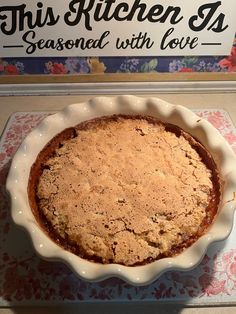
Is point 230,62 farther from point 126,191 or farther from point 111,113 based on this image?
point 126,191

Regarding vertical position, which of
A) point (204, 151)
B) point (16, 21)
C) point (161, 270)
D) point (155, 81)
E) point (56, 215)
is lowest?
point (161, 270)

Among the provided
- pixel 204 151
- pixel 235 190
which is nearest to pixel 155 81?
pixel 204 151

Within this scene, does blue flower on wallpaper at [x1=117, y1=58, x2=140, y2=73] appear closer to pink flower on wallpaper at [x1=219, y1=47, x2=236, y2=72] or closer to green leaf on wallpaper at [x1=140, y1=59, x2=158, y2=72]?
green leaf on wallpaper at [x1=140, y1=59, x2=158, y2=72]

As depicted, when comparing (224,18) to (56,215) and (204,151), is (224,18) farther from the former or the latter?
(56,215)

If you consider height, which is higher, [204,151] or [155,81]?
[155,81]

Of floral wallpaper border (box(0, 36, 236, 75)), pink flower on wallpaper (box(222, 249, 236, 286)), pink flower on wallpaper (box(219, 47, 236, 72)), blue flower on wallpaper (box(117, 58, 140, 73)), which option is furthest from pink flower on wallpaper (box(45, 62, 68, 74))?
pink flower on wallpaper (box(222, 249, 236, 286))

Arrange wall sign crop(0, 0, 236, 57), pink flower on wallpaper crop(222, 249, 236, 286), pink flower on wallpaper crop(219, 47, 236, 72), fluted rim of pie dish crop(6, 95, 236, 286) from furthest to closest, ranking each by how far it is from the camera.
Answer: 1. pink flower on wallpaper crop(219, 47, 236, 72)
2. wall sign crop(0, 0, 236, 57)
3. pink flower on wallpaper crop(222, 249, 236, 286)
4. fluted rim of pie dish crop(6, 95, 236, 286)

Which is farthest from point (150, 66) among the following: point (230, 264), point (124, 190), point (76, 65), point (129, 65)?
point (230, 264)
